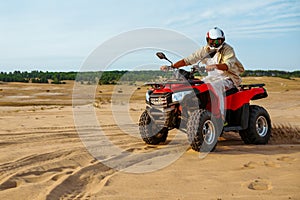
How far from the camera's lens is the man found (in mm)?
7527

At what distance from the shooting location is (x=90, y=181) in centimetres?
532

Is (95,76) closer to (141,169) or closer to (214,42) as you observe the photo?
(214,42)

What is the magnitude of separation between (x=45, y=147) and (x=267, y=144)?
13.7ft

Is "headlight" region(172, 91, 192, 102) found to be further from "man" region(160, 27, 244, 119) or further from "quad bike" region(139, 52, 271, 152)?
"man" region(160, 27, 244, 119)

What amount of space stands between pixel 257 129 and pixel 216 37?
79.8 inches

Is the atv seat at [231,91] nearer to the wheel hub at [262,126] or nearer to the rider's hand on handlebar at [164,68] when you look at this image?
the wheel hub at [262,126]

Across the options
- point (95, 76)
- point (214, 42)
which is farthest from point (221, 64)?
point (95, 76)

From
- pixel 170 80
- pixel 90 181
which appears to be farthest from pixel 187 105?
pixel 90 181

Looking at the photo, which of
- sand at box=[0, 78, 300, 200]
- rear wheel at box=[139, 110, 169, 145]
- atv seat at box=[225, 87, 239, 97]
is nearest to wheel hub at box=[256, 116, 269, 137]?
sand at box=[0, 78, 300, 200]

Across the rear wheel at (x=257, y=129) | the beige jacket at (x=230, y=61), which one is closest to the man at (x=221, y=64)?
the beige jacket at (x=230, y=61)

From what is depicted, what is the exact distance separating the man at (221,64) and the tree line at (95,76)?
0.40 metres

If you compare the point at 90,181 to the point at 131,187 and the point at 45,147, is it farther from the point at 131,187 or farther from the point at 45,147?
the point at 45,147

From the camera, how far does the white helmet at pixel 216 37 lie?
298 inches

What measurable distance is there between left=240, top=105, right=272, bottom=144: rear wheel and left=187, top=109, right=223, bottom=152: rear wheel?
0.99m
